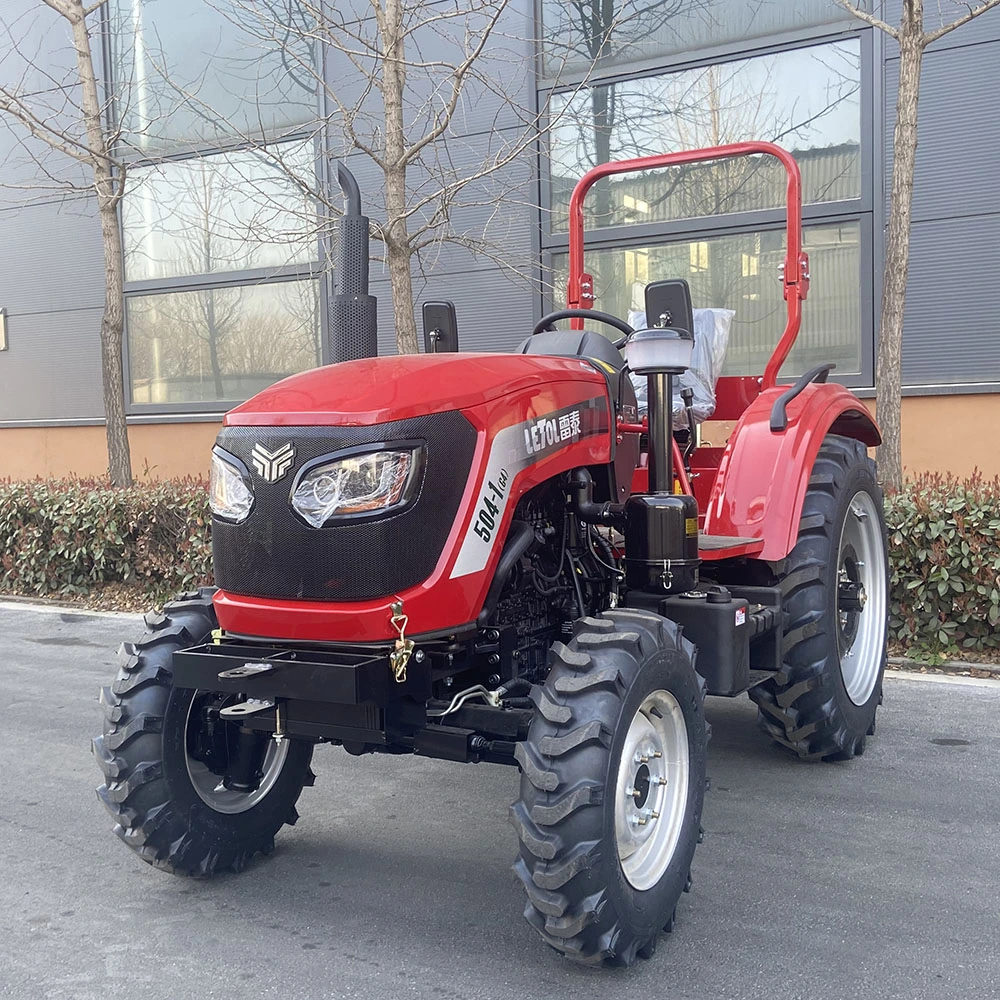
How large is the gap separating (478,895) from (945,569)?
3.92 m

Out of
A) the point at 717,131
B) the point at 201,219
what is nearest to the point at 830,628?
the point at 717,131

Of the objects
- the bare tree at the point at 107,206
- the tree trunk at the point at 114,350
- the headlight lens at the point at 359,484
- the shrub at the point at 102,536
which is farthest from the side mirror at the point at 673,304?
the tree trunk at the point at 114,350

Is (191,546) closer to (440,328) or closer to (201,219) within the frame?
(440,328)

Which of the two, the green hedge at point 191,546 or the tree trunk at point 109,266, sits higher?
the tree trunk at point 109,266

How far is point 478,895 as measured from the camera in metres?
3.63

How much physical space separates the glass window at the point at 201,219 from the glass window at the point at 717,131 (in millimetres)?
→ 3311

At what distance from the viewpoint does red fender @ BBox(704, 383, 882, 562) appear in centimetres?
436

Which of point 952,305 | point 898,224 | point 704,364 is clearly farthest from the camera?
point 952,305

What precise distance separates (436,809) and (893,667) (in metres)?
3.29

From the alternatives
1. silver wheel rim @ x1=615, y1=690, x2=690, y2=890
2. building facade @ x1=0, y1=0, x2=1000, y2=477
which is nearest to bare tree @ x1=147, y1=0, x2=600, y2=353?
building facade @ x1=0, y1=0, x2=1000, y2=477

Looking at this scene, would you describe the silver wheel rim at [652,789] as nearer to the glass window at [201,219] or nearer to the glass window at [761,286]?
the glass window at [761,286]

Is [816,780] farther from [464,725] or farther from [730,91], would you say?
[730,91]

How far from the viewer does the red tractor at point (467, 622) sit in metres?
3.03

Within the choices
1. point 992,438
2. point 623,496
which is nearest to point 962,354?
point 992,438
